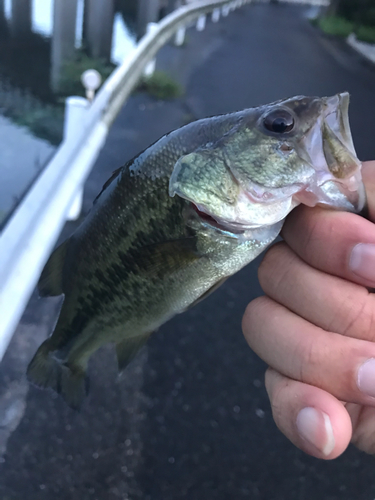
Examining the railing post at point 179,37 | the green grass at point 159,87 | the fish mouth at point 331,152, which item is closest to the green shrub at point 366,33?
the railing post at point 179,37

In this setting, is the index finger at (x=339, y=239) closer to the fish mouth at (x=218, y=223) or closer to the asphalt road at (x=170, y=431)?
the fish mouth at (x=218, y=223)

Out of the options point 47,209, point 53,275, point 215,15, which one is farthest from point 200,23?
point 53,275

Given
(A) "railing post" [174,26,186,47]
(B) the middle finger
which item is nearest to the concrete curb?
(A) "railing post" [174,26,186,47]

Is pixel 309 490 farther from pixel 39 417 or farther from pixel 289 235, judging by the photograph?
pixel 289 235

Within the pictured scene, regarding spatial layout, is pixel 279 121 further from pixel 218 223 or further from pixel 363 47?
pixel 363 47

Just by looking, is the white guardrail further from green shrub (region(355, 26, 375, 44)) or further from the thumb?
green shrub (region(355, 26, 375, 44))

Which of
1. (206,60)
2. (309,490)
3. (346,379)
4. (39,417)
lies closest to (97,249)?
(346,379)
